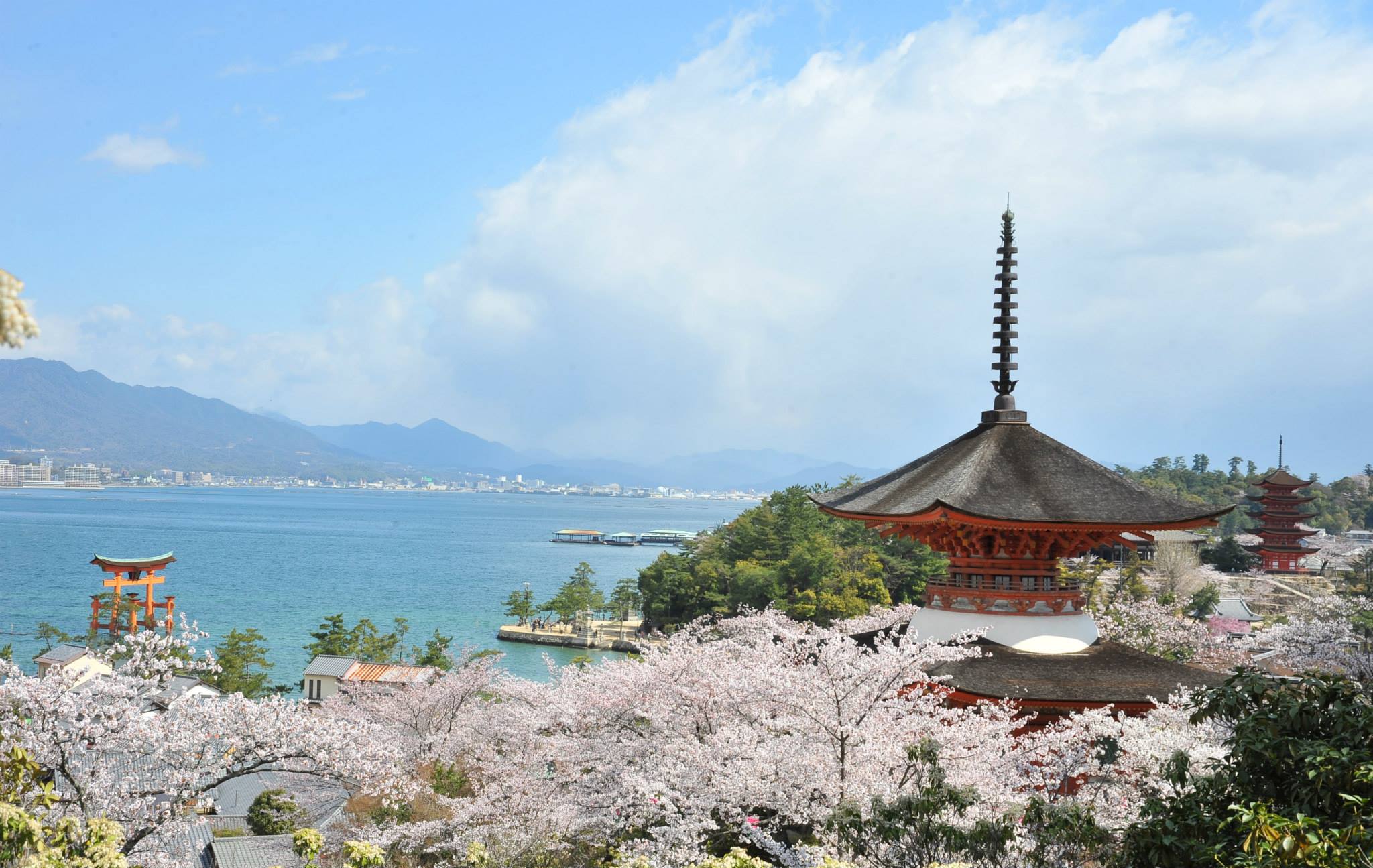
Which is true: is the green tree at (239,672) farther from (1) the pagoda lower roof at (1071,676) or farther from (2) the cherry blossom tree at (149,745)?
(1) the pagoda lower roof at (1071,676)

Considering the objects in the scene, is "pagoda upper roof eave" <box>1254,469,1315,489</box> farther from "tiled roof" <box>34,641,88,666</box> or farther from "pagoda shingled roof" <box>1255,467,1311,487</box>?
"tiled roof" <box>34,641,88,666</box>

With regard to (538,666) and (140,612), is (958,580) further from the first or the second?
(140,612)

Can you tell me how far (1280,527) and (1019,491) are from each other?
130 feet

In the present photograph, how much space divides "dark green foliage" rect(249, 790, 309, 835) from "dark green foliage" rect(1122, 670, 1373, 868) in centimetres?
1427

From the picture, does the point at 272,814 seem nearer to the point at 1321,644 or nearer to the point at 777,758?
the point at 777,758

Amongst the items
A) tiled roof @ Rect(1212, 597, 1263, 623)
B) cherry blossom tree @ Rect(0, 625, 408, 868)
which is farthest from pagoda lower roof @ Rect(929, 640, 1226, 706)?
tiled roof @ Rect(1212, 597, 1263, 623)

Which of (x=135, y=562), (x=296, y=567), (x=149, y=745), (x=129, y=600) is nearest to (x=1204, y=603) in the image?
(x=149, y=745)

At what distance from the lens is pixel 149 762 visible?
24.8ft

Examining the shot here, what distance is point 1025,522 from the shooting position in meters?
9.09

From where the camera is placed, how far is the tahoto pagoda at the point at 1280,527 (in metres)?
41.3

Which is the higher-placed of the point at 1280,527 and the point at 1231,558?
the point at 1280,527

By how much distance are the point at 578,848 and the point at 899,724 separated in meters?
3.67

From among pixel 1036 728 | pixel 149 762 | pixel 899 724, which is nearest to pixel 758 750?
pixel 899 724

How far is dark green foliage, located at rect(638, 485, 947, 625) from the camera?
1414 inches
